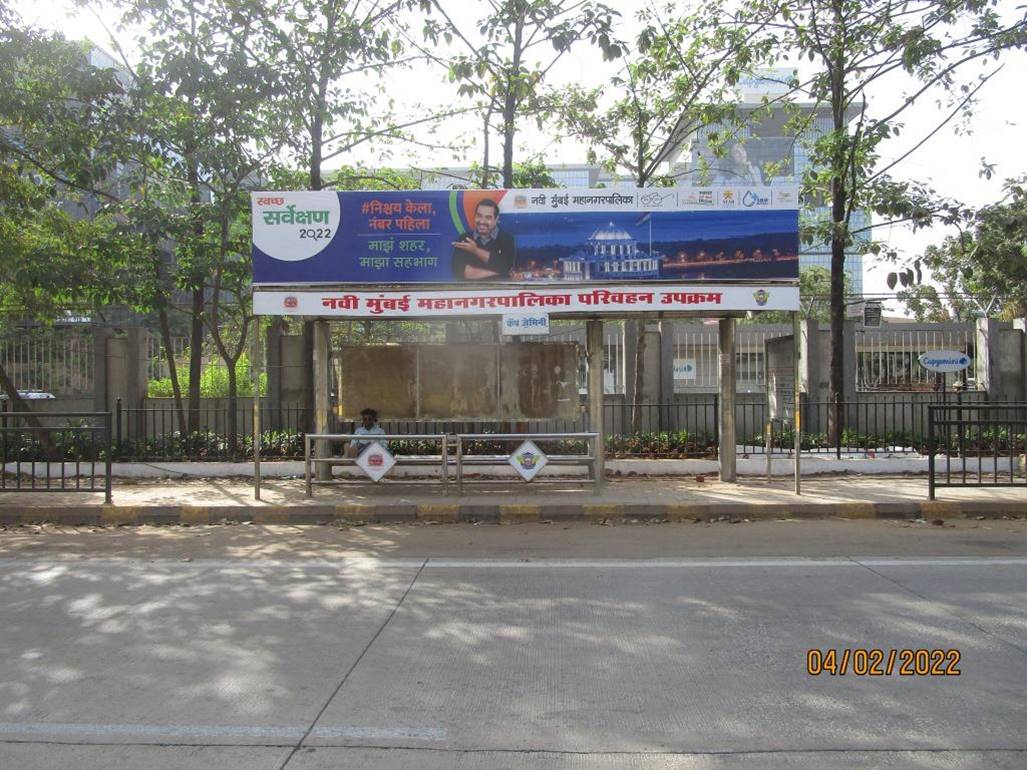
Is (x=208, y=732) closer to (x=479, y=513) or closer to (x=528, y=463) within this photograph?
(x=479, y=513)

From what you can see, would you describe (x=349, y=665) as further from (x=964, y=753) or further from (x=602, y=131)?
(x=602, y=131)

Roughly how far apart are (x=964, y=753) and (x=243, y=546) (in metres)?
7.23

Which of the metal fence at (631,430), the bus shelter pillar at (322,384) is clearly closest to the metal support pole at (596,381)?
the metal fence at (631,430)

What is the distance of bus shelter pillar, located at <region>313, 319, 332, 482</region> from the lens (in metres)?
12.5

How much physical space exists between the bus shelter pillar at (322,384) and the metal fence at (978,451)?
845 cm

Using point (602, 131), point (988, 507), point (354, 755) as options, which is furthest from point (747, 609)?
point (602, 131)

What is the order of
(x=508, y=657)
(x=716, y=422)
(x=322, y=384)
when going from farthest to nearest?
1. (x=716, y=422)
2. (x=322, y=384)
3. (x=508, y=657)

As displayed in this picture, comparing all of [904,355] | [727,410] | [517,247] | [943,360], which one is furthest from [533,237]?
[904,355]

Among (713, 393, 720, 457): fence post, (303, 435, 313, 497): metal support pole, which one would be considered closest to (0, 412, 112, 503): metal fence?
(303, 435, 313, 497): metal support pole

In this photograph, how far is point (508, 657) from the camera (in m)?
5.14

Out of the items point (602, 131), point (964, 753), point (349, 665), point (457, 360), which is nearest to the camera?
point (964, 753)

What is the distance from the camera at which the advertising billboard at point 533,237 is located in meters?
11.6

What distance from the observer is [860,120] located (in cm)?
1459
